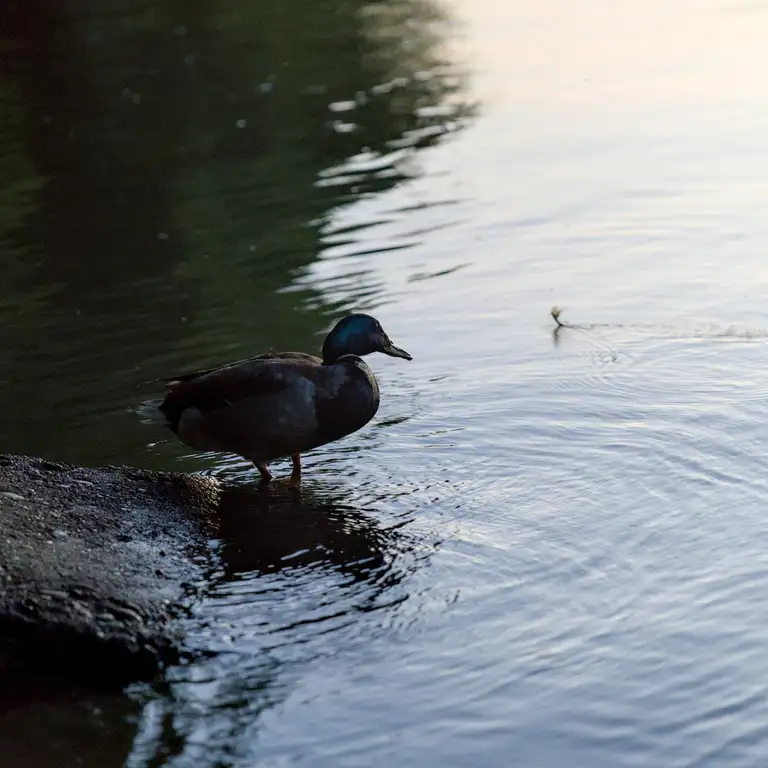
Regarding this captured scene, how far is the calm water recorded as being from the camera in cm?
462

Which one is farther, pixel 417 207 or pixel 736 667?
pixel 417 207

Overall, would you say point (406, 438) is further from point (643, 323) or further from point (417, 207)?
point (417, 207)

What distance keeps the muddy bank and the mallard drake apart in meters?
0.30

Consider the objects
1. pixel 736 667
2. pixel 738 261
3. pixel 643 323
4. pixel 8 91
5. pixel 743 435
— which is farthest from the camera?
pixel 8 91

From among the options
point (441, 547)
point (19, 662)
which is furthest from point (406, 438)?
point (19, 662)

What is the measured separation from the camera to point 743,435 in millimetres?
6602

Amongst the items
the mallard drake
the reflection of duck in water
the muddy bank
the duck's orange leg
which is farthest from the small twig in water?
the muddy bank

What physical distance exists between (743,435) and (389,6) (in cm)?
1953

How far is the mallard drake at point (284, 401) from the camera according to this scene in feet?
21.5

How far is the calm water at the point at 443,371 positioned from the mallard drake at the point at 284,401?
271 millimetres

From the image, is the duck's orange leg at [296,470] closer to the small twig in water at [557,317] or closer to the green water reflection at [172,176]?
the green water reflection at [172,176]

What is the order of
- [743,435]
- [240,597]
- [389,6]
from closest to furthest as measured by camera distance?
[240,597] < [743,435] < [389,6]

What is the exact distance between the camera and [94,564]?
543 centimetres

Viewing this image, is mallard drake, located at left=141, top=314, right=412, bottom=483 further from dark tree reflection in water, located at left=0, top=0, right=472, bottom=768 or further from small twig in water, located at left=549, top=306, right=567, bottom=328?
small twig in water, located at left=549, top=306, right=567, bottom=328
